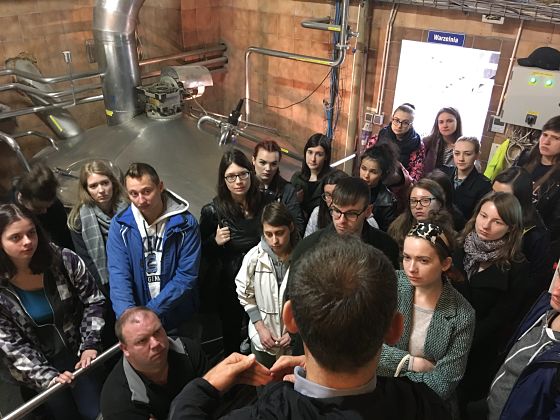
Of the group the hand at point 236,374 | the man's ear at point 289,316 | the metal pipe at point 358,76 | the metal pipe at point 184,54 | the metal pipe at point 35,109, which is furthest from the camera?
the metal pipe at point 184,54

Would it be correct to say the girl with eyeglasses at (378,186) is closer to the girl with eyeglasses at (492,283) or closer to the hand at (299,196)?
the hand at (299,196)

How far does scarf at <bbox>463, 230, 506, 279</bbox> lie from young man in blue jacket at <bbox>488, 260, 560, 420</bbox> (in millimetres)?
310

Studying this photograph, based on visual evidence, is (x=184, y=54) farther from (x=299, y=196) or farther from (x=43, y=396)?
(x=43, y=396)

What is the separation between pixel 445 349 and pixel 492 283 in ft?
1.58

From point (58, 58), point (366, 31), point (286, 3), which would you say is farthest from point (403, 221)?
point (58, 58)

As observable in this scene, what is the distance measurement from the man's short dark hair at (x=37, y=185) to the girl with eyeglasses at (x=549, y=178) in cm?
271

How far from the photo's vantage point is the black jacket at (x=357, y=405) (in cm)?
77

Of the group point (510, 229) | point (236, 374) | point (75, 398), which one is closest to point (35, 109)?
point (75, 398)

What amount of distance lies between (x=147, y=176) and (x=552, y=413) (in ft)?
5.72

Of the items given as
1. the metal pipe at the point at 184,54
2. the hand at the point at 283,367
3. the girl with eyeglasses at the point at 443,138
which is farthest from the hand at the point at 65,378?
the metal pipe at the point at 184,54

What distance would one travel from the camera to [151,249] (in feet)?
6.92

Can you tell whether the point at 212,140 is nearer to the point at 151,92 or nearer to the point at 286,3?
the point at 151,92

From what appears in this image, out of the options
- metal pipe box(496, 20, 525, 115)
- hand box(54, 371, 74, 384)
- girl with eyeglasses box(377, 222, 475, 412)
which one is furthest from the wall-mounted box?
hand box(54, 371, 74, 384)

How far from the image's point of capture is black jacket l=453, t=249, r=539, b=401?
72.1 inches
